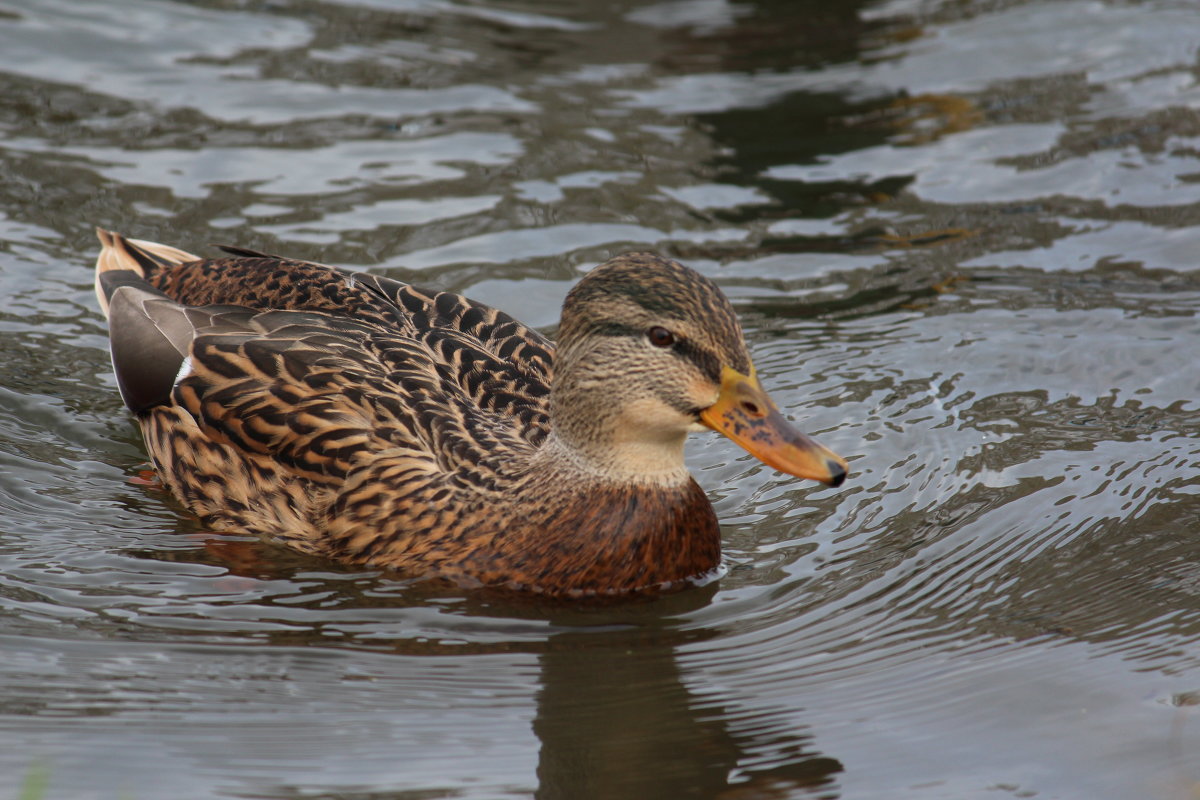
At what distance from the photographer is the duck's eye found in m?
5.67

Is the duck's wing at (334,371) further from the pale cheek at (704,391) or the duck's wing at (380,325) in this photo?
the pale cheek at (704,391)

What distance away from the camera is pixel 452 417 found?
253 inches

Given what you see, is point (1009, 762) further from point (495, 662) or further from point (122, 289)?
point (122, 289)

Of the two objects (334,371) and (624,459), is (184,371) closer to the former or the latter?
(334,371)

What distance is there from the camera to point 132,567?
6250 mm

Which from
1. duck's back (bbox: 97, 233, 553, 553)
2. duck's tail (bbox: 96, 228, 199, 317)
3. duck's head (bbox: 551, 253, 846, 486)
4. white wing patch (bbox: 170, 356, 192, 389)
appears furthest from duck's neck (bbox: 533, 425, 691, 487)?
Answer: duck's tail (bbox: 96, 228, 199, 317)

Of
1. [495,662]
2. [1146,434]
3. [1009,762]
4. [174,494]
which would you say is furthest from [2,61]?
[1009,762]

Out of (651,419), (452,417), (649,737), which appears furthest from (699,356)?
(649,737)

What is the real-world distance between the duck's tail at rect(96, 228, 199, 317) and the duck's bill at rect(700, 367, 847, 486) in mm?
3422

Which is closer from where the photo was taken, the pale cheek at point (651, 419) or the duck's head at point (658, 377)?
the duck's head at point (658, 377)

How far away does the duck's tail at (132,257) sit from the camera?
308 inches

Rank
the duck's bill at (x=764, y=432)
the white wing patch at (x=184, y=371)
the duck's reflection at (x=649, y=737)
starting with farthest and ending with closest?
the white wing patch at (x=184, y=371) < the duck's bill at (x=764, y=432) < the duck's reflection at (x=649, y=737)

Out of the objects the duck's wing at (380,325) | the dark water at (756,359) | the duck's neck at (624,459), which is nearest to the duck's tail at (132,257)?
the duck's wing at (380,325)

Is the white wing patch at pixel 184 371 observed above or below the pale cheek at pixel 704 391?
→ below
